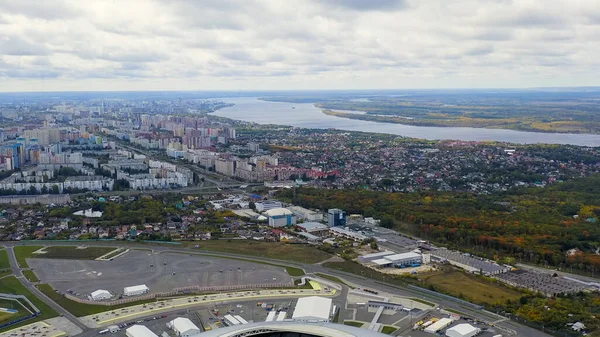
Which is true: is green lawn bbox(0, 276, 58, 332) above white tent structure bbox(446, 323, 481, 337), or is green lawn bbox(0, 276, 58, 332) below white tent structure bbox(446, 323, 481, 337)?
below

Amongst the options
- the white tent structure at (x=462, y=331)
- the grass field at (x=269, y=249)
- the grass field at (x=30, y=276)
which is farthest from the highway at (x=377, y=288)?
the white tent structure at (x=462, y=331)

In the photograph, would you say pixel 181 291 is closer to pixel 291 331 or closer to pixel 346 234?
pixel 291 331

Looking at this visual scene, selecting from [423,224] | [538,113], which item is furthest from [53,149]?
[538,113]

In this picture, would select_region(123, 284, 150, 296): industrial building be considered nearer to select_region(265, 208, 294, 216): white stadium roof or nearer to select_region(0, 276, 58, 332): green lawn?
select_region(0, 276, 58, 332): green lawn

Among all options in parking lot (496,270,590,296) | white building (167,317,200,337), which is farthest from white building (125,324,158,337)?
parking lot (496,270,590,296)

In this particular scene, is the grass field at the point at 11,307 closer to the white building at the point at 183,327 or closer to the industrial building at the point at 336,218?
the white building at the point at 183,327

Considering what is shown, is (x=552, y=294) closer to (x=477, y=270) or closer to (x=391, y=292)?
(x=477, y=270)
